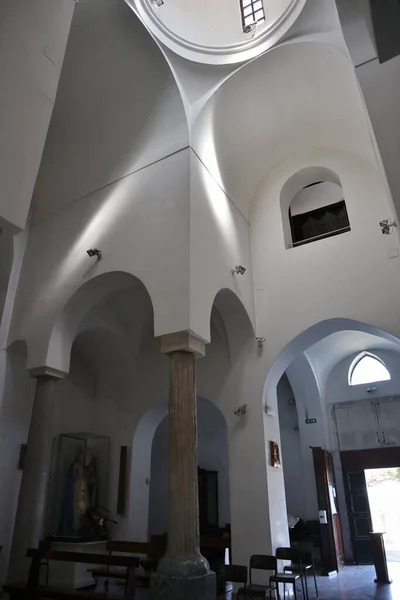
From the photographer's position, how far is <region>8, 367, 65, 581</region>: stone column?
22.8 ft

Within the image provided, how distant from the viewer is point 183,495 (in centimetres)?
584

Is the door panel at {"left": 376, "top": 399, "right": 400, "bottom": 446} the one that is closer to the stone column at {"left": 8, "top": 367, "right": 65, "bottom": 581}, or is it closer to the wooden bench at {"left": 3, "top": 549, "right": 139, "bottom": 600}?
the wooden bench at {"left": 3, "top": 549, "right": 139, "bottom": 600}

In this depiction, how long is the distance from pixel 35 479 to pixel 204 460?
6329 mm

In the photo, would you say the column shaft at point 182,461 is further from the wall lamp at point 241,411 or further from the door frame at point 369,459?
the door frame at point 369,459

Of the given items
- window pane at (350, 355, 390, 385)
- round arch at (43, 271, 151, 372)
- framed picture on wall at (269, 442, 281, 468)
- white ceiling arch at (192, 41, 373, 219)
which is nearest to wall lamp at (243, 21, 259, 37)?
white ceiling arch at (192, 41, 373, 219)

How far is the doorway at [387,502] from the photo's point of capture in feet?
48.7

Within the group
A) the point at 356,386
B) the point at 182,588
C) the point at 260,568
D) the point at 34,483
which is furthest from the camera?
the point at 356,386

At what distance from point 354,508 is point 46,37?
11860 millimetres

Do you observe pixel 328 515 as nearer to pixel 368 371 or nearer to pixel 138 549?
pixel 368 371

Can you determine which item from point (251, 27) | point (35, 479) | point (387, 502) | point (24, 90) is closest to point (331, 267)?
point (251, 27)

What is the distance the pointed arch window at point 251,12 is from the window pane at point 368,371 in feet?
29.2

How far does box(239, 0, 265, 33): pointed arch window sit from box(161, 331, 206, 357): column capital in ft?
20.2

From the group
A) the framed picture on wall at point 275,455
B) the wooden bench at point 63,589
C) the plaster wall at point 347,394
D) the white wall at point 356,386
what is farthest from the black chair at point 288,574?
the white wall at point 356,386

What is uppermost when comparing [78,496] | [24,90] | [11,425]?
[24,90]
